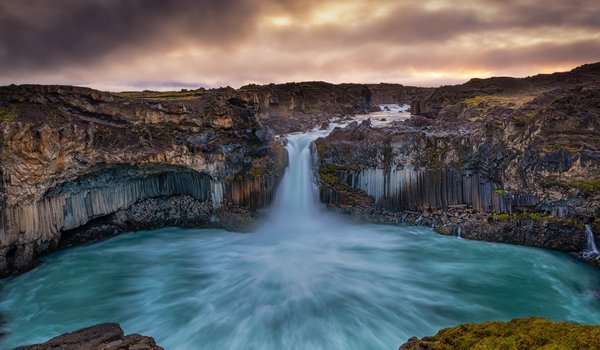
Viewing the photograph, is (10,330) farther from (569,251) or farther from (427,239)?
(569,251)

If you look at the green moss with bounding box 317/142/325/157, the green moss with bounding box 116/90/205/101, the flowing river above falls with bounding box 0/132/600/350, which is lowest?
the flowing river above falls with bounding box 0/132/600/350

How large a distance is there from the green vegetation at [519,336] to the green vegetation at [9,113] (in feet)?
51.3

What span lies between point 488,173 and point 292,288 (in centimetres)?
1091

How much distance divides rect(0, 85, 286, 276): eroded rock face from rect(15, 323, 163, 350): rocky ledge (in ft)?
25.9

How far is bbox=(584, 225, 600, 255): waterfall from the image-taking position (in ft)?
46.6

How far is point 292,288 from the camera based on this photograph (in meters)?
12.5

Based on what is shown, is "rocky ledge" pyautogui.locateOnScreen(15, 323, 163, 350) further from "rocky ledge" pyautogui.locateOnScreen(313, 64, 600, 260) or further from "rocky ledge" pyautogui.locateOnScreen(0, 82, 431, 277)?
"rocky ledge" pyautogui.locateOnScreen(313, 64, 600, 260)

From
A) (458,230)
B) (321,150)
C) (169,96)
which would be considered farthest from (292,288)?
(169,96)

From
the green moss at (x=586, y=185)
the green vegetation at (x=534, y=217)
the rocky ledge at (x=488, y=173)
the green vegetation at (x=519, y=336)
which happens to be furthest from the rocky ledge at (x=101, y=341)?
the green moss at (x=586, y=185)

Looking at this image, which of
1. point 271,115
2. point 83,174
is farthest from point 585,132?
point 271,115

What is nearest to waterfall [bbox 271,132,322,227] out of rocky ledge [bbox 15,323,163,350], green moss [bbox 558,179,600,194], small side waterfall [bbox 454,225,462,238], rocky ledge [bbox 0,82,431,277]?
rocky ledge [bbox 0,82,431,277]

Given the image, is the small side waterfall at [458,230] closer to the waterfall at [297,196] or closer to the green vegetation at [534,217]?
the green vegetation at [534,217]

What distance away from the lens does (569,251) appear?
1495 centimetres

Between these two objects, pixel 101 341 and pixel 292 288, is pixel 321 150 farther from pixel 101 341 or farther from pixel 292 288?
pixel 101 341
